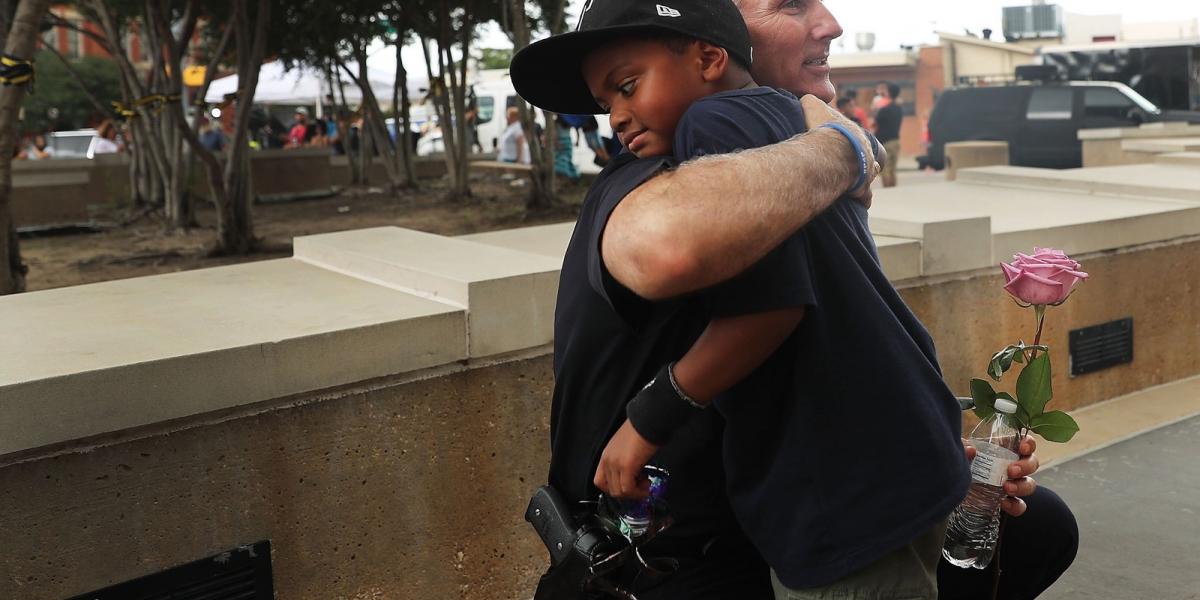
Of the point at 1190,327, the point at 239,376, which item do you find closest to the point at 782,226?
the point at 239,376

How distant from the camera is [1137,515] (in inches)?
169

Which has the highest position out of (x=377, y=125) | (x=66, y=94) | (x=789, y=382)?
(x=66, y=94)

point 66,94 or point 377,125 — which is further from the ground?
point 66,94

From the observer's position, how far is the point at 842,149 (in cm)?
165

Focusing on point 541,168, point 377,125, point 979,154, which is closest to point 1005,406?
point 979,154

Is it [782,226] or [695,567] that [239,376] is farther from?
[782,226]

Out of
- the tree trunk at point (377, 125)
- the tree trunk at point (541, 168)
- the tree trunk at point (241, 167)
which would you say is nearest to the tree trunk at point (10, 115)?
the tree trunk at point (241, 167)

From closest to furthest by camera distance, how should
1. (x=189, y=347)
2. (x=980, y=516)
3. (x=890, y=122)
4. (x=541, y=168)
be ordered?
1. (x=980, y=516)
2. (x=189, y=347)
3. (x=541, y=168)
4. (x=890, y=122)

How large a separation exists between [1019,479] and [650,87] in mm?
1002

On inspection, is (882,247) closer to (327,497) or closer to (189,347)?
(327,497)

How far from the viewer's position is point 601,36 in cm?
169

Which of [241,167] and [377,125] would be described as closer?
[241,167]

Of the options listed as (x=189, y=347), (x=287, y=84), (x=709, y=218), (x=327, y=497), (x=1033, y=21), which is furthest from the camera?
(x=1033, y=21)

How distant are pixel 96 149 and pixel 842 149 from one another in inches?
1073
